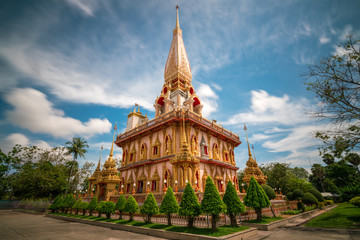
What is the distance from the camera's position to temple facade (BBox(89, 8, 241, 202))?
17.7 metres

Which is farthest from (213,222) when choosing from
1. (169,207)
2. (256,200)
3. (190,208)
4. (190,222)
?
(256,200)

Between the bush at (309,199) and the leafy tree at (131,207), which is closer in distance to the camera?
the leafy tree at (131,207)

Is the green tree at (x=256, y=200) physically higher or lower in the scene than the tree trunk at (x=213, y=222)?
higher

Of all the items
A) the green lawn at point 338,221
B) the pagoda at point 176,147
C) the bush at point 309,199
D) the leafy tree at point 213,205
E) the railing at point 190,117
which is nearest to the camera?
the leafy tree at point 213,205

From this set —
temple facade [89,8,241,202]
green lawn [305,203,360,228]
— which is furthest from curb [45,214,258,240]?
green lawn [305,203,360,228]

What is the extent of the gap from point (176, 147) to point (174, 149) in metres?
0.41

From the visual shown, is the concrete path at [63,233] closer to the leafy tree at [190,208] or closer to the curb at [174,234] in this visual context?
the curb at [174,234]

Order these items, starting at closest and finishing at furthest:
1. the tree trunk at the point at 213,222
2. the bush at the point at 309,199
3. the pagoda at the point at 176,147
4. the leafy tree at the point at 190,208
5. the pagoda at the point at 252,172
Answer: the tree trunk at the point at 213,222 → the leafy tree at the point at 190,208 → the pagoda at the point at 176,147 → the bush at the point at 309,199 → the pagoda at the point at 252,172

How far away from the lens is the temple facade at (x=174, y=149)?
58.0ft

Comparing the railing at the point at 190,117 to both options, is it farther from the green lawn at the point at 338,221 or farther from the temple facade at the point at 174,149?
the green lawn at the point at 338,221

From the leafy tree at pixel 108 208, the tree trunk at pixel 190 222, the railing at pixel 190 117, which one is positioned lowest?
the tree trunk at pixel 190 222

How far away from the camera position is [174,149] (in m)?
19.5

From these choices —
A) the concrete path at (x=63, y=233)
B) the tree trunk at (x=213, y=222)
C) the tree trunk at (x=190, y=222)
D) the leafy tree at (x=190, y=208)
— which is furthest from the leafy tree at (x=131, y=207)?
the tree trunk at (x=213, y=222)

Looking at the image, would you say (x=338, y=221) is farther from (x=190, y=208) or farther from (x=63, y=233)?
(x=63, y=233)
